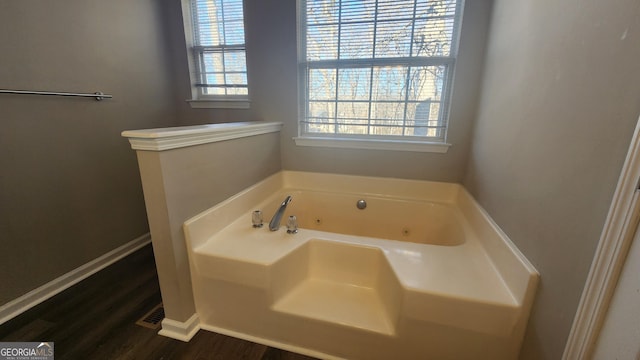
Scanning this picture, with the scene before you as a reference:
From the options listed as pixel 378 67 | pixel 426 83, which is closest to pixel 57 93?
pixel 378 67

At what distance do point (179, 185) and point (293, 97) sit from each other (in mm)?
1258

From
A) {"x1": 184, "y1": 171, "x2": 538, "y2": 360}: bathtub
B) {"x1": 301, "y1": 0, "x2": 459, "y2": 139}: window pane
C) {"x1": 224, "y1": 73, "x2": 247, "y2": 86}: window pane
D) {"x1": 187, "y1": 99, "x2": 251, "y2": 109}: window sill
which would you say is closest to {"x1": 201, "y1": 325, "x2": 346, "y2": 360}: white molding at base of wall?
{"x1": 184, "y1": 171, "x2": 538, "y2": 360}: bathtub

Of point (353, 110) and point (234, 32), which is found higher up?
point (234, 32)

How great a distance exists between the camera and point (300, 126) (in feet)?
7.38

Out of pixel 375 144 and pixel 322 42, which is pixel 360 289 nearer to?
pixel 375 144

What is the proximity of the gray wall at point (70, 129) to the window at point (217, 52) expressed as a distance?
0.92ft

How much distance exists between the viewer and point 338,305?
1307 mm

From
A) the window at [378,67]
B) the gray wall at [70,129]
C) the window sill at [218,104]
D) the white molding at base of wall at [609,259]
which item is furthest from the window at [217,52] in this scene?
the white molding at base of wall at [609,259]

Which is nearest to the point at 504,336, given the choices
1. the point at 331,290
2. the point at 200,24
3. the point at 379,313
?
the point at 379,313

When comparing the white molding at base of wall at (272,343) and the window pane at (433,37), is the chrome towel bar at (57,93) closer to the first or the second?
the white molding at base of wall at (272,343)

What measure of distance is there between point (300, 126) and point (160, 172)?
1.32m

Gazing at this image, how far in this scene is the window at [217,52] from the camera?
218 cm

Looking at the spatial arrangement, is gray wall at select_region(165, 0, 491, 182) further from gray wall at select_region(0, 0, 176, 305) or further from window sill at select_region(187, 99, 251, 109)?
gray wall at select_region(0, 0, 176, 305)

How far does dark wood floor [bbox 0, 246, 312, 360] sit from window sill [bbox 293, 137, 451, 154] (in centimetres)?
150
